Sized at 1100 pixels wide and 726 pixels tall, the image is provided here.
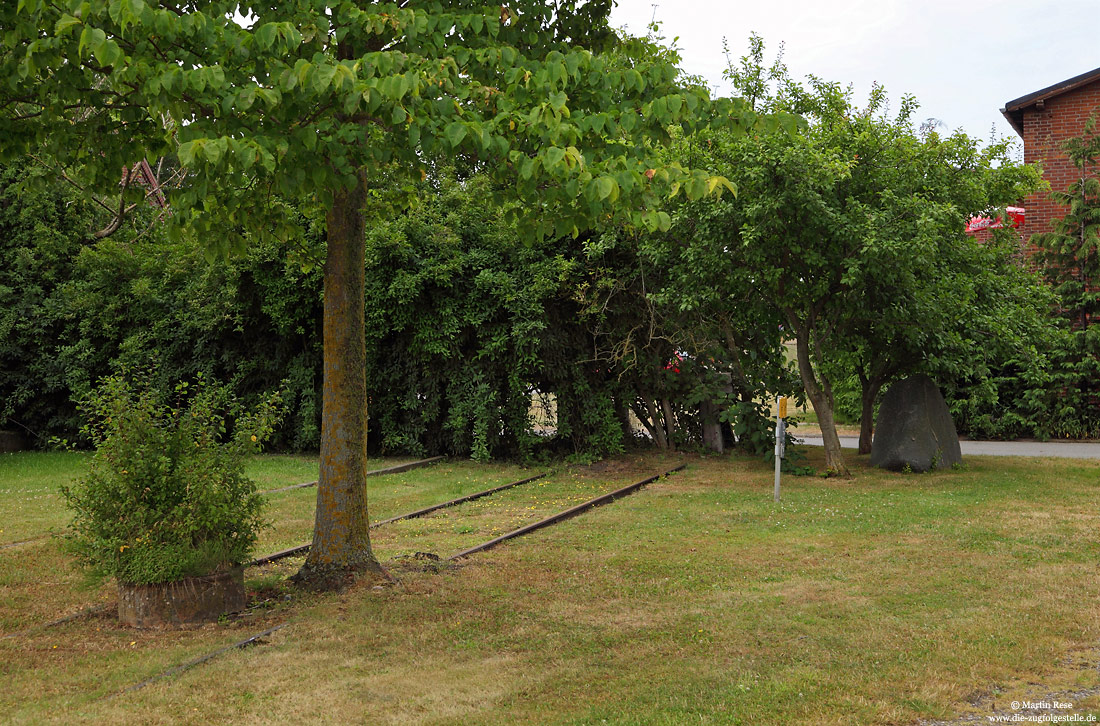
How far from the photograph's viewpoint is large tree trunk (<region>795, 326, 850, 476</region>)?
1472 centimetres

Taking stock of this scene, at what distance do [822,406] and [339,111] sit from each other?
10.7 meters

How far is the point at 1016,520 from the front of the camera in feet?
33.7

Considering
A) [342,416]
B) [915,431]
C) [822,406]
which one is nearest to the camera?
[342,416]

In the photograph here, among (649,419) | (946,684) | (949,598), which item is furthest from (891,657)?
(649,419)

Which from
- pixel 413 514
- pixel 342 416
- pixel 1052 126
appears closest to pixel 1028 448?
pixel 1052 126

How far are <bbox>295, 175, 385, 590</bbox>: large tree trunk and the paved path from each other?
14325 millimetres

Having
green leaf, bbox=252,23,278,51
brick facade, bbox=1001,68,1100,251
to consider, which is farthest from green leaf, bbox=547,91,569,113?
brick facade, bbox=1001,68,1100,251

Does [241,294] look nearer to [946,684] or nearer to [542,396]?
[542,396]

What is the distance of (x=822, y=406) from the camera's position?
49.1 ft

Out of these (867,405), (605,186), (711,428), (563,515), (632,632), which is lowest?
(632,632)

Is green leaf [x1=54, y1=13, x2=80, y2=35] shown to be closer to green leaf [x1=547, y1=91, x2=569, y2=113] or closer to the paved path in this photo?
green leaf [x1=547, y1=91, x2=569, y2=113]

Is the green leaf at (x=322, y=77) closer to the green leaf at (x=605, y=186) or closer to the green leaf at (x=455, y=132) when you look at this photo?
the green leaf at (x=455, y=132)

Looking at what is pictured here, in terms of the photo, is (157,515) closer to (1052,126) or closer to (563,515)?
(563,515)

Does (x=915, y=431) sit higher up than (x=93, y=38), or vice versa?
(x=93, y=38)
